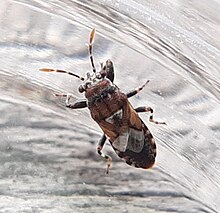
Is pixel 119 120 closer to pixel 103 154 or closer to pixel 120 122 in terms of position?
pixel 120 122

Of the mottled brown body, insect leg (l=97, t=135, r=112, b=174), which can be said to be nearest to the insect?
the mottled brown body

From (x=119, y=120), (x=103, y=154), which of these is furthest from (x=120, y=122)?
(x=103, y=154)

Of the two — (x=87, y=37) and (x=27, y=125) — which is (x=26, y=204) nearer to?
(x=27, y=125)

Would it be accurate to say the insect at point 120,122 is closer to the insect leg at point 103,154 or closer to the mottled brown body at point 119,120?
the mottled brown body at point 119,120

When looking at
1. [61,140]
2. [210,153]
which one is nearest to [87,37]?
[61,140]

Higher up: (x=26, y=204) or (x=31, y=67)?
(x=31, y=67)

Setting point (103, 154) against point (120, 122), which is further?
point (103, 154)

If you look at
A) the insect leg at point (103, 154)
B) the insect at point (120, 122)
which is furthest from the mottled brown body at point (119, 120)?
the insect leg at point (103, 154)

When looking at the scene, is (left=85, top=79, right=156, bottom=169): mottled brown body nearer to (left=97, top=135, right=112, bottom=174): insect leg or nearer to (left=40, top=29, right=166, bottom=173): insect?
(left=40, top=29, right=166, bottom=173): insect
